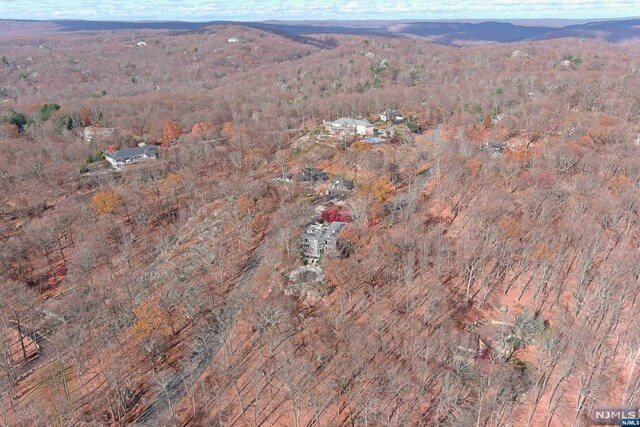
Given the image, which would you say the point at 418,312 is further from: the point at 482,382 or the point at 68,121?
the point at 68,121

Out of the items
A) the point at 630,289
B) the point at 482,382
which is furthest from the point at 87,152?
the point at 630,289

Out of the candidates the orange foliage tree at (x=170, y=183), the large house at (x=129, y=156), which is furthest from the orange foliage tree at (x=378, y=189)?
the large house at (x=129, y=156)

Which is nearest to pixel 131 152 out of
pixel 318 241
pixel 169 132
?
pixel 169 132

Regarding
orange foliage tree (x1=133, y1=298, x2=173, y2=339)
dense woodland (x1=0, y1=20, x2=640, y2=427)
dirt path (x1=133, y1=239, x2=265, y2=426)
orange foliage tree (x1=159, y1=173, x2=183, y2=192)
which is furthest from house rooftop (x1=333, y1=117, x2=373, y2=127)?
orange foliage tree (x1=133, y1=298, x2=173, y2=339)

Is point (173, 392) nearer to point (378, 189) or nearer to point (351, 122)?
point (378, 189)

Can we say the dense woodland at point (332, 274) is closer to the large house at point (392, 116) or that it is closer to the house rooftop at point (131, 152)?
the house rooftop at point (131, 152)

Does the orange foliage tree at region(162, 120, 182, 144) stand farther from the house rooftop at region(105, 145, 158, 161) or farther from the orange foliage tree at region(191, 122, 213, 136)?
the house rooftop at region(105, 145, 158, 161)

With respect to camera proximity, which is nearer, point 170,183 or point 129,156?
point 170,183
